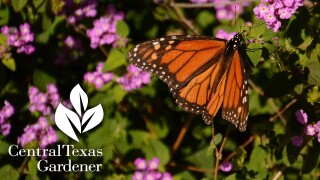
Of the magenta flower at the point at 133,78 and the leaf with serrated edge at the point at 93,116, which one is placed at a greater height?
the magenta flower at the point at 133,78

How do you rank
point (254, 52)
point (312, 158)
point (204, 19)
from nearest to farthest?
point (254, 52), point (312, 158), point (204, 19)

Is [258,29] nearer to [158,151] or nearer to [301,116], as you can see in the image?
[301,116]

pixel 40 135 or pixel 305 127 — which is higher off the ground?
pixel 305 127

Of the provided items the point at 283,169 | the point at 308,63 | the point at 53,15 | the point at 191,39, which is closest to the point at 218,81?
the point at 191,39

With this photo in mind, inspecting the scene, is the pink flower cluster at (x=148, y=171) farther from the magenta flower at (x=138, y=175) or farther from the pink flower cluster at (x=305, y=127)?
the pink flower cluster at (x=305, y=127)

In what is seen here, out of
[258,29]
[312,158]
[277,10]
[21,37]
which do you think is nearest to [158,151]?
[312,158]

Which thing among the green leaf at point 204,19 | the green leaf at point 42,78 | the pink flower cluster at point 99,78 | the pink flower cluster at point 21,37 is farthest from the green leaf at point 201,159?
the pink flower cluster at point 21,37
